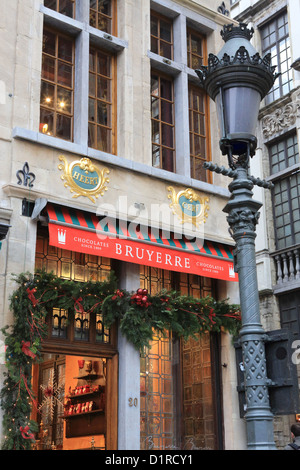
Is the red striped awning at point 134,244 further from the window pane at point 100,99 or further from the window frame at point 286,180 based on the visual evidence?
the window frame at point 286,180

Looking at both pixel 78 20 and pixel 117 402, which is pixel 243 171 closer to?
pixel 117 402

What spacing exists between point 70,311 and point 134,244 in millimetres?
1560

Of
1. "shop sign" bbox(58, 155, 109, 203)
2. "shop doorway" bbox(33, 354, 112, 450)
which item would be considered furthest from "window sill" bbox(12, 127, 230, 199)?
"shop doorway" bbox(33, 354, 112, 450)

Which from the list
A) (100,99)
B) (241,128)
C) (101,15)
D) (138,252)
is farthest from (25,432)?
(101,15)

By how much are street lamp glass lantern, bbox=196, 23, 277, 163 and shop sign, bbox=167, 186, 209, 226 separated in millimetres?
5685

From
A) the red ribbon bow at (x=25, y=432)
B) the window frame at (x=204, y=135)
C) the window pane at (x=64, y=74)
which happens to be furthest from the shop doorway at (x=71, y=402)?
the window pane at (x=64, y=74)

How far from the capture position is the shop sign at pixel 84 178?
10.6m

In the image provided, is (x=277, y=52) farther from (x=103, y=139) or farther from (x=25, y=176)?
(x=25, y=176)

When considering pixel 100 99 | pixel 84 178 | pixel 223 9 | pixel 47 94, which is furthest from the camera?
pixel 223 9

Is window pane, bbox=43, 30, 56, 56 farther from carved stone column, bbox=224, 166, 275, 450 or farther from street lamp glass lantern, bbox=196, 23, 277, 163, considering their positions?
carved stone column, bbox=224, 166, 275, 450

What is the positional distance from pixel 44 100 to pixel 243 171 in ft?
19.1

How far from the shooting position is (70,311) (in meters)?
10.4

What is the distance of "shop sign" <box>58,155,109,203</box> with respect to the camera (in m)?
10.6

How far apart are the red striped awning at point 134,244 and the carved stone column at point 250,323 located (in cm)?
424
